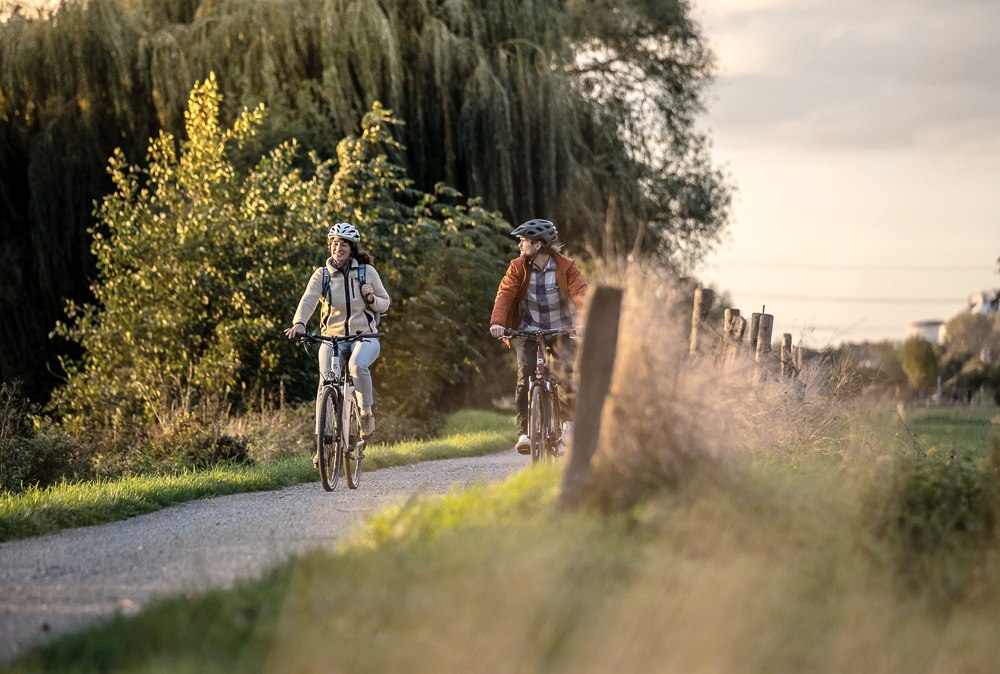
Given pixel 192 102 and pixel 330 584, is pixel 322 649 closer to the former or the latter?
pixel 330 584

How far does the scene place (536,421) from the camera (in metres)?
11.7

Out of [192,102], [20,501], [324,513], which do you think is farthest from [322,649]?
[192,102]

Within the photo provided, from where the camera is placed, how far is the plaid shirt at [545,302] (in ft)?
38.5

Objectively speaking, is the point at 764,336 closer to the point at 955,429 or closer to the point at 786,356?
the point at 786,356

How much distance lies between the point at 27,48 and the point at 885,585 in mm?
22092

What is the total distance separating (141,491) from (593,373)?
500cm

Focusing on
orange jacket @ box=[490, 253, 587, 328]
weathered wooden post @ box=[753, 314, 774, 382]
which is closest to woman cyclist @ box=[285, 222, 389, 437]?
orange jacket @ box=[490, 253, 587, 328]

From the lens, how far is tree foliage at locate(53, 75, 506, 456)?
20.7 meters

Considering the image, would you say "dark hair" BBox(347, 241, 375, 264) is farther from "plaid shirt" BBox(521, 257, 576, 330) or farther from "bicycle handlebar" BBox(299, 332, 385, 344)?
"plaid shirt" BBox(521, 257, 576, 330)

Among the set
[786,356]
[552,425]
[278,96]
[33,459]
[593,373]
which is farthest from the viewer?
[278,96]

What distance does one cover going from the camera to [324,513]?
9.95 metres

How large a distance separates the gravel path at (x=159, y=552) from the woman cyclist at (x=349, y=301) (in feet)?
3.18

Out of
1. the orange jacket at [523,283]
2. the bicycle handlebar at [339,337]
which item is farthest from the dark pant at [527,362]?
the bicycle handlebar at [339,337]

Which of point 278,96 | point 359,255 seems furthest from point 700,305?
point 278,96
